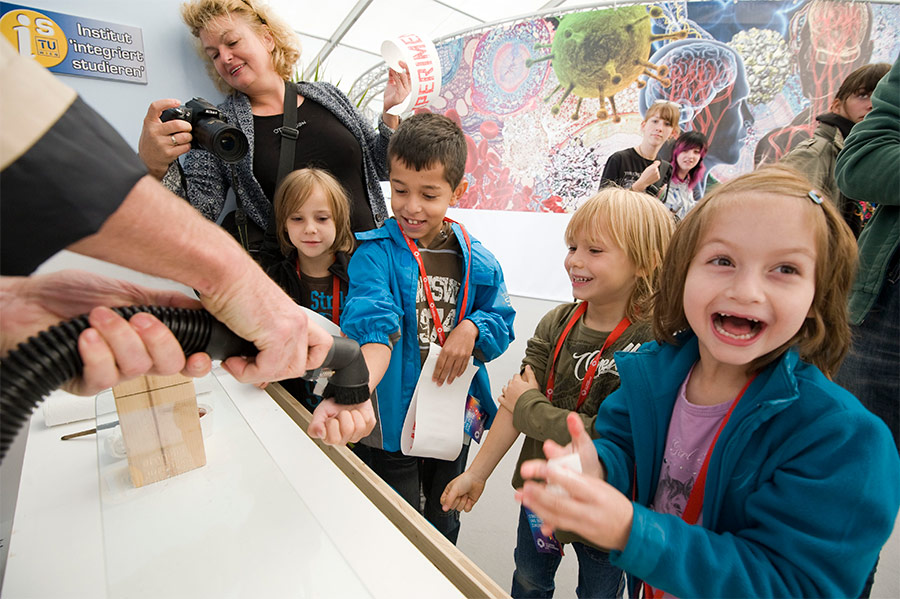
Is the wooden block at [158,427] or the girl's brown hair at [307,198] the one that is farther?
the girl's brown hair at [307,198]

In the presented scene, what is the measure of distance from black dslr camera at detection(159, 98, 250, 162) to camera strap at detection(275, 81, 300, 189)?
22 cm

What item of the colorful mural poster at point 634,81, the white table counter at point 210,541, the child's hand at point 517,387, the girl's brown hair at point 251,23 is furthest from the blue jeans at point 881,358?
the girl's brown hair at point 251,23

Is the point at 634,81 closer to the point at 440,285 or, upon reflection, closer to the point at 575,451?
the point at 440,285

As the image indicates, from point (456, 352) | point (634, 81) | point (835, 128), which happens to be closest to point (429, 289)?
point (456, 352)

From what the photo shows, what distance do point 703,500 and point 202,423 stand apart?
0.95m

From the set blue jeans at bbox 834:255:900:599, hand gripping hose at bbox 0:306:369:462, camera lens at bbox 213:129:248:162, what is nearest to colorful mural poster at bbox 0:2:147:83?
camera lens at bbox 213:129:248:162

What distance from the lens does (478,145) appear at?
3.14 meters

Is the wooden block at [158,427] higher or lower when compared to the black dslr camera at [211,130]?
lower

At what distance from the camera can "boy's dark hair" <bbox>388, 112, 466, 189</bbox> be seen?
3.92 ft

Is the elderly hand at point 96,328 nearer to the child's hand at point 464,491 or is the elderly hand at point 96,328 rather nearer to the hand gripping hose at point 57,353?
the hand gripping hose at point 57,353

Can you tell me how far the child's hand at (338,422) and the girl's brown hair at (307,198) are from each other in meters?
0.75

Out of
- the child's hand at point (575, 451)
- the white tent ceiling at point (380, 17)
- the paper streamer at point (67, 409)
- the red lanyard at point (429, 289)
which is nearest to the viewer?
the child's hand at point (575, 451)

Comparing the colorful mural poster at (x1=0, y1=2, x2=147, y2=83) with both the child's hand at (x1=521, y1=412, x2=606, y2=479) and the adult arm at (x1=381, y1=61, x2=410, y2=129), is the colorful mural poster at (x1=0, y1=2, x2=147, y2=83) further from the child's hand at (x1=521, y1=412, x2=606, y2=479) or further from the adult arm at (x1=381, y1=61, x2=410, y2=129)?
the child's hand at (x1=521, y1=412, x2=606, y2=479)

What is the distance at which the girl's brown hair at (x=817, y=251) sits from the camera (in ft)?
1.98
